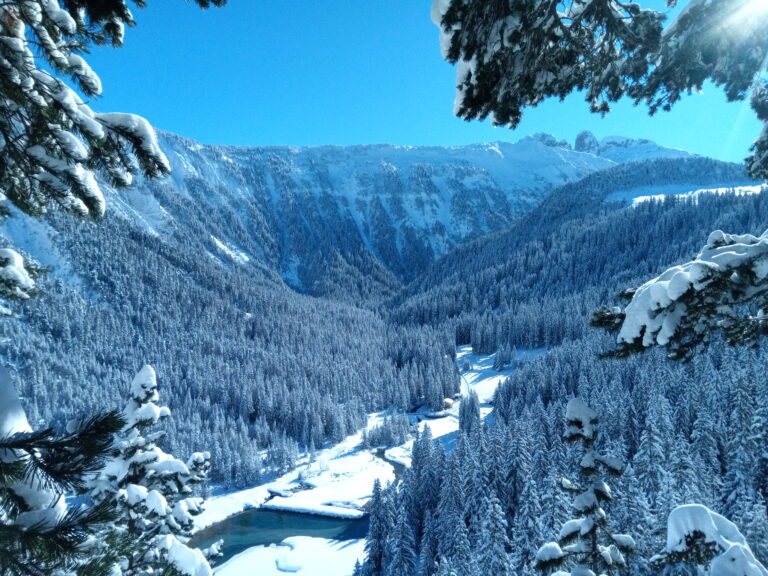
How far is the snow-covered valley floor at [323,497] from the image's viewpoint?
48.1 metres

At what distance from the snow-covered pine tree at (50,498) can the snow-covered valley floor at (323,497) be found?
1745 inches

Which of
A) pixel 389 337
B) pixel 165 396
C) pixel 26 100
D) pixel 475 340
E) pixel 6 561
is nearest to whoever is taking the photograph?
pixel 6 561

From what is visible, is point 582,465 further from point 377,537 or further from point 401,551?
point 377,537

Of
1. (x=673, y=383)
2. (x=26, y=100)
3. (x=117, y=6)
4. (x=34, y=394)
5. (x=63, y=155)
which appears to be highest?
(x=117, y=6)

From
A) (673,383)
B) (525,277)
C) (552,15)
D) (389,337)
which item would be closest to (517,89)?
(552,15)

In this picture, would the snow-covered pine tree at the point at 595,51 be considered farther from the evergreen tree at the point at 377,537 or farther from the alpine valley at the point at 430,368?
the evergreen tree at the point at 377,537

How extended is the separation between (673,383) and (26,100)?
6628 cm

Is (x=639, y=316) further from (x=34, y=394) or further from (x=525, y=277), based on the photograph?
(x=525, y=277)

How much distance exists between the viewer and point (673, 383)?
5547 cm

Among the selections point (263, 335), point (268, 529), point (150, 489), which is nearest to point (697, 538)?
point (150, 489)

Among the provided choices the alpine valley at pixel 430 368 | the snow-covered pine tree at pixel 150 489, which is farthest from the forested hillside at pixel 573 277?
the snow-covered pine tree at pixel 150 489

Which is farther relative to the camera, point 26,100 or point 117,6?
point 117,6

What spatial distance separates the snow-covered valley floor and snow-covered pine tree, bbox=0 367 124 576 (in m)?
44.3

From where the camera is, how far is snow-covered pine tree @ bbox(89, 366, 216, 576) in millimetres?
10555
